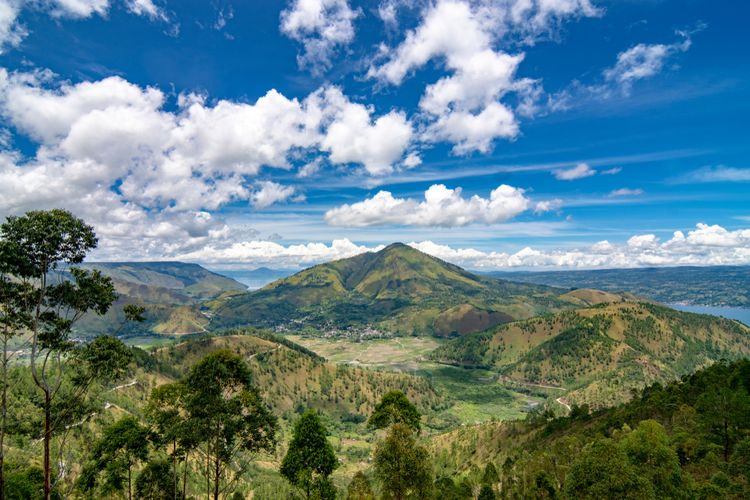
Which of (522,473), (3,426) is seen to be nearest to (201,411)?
(3,426)

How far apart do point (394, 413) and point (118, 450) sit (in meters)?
38.7

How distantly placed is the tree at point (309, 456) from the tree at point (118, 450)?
19.2 metres

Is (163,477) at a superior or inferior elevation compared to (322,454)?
inferior

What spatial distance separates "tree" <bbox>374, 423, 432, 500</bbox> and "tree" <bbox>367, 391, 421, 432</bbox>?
7.79 meters

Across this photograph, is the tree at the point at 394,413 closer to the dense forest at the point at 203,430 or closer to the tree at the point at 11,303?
the dense forest at the point at 203,430

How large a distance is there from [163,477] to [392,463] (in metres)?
41.6

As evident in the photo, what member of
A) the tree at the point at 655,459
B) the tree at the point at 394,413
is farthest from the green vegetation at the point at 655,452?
the tree at the point at 394,413

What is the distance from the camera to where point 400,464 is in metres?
42.4

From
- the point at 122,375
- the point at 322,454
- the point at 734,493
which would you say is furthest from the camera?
the point at 322,454

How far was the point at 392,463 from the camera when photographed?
42.7 m

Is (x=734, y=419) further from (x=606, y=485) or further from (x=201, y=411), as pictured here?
(x=201, y=411)

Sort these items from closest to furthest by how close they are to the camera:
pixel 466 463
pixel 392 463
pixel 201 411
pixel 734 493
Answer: pixel 201 411, pixel 392 463, pixel 734 493, pixel 466 463

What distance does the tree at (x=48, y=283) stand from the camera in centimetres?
2569

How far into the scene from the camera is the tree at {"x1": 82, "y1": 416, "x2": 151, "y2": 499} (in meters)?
51.6
